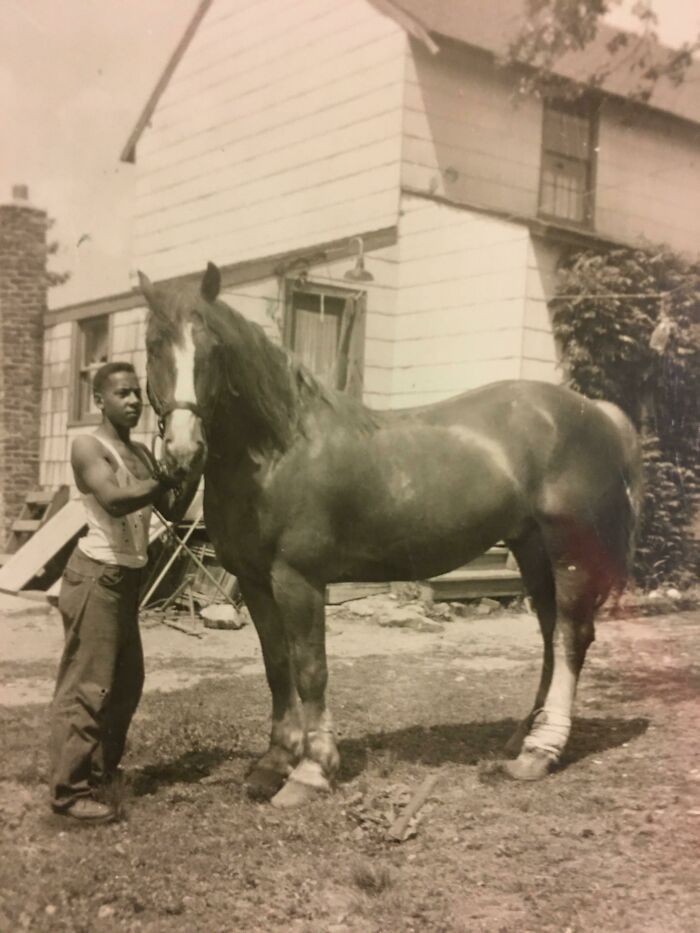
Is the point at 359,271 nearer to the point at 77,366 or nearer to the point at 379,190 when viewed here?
the point at 379,190

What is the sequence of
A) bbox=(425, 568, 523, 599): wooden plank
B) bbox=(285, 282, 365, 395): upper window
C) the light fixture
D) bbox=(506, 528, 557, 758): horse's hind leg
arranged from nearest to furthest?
bbox=(506, 528, 557, 758): horse's hind leg < bbox=(425, 568, 523, 599): wooden plank < the light fixture < bbox=(285, 282, 365, 395): upper window

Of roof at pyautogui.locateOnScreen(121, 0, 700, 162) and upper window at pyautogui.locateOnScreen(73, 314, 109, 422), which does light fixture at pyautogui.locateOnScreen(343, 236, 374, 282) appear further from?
upper window at pyautogui.locateOnScreen(73, 314, 109, 422)

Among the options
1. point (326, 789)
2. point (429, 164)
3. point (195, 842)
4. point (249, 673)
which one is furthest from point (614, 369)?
point (195, 842)

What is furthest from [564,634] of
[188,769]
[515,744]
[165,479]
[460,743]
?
[165,479]

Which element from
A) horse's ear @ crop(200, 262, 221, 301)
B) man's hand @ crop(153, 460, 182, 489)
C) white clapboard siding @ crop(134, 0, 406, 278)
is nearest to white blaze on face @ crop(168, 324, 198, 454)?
man's hand @ crop(153, 460, 182, 489)

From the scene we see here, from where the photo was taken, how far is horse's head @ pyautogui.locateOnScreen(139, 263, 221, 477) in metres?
3.47

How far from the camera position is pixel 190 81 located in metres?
14.3

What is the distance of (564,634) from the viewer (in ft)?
15.4

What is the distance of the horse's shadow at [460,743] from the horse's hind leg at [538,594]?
18cm

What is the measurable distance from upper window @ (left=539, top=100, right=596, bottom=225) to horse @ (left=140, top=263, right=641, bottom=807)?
28.1ft

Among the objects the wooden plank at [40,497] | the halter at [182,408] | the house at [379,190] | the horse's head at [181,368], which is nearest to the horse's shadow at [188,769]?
the horse's head at [181,368]

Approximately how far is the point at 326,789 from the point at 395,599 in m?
5.78

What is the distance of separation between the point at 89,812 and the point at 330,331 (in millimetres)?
7923

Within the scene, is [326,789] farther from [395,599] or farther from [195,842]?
[395,599]
